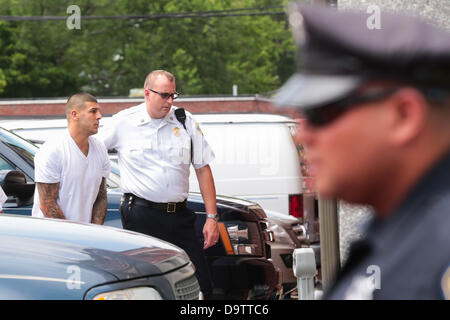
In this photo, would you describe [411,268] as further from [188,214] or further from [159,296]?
[188,214]

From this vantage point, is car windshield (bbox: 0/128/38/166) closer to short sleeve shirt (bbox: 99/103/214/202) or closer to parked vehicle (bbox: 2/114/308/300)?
short sleeve shirt (bbox: 99/103/214/202)

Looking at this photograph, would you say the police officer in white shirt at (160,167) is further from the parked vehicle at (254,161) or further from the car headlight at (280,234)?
the parked vehicle at (254,161)

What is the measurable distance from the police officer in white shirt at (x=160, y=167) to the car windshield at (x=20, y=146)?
746mm

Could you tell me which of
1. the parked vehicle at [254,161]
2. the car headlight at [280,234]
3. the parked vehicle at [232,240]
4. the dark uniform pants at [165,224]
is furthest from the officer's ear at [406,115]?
the parked vehicle at [254,161]

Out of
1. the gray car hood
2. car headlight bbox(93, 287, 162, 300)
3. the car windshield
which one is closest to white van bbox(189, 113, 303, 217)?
the car windshield

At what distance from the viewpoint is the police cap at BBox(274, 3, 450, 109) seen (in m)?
1.24

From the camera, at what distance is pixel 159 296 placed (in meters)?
3.95

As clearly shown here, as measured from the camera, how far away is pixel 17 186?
6004mm

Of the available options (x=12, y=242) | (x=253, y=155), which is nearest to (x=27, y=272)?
(x=12, y=242)

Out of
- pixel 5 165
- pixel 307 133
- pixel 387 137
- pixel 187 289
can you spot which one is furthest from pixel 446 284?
pixel 5 165

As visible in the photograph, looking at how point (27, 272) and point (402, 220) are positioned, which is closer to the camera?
point (402, 220)

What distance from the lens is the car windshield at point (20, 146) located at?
6496 millimetres
